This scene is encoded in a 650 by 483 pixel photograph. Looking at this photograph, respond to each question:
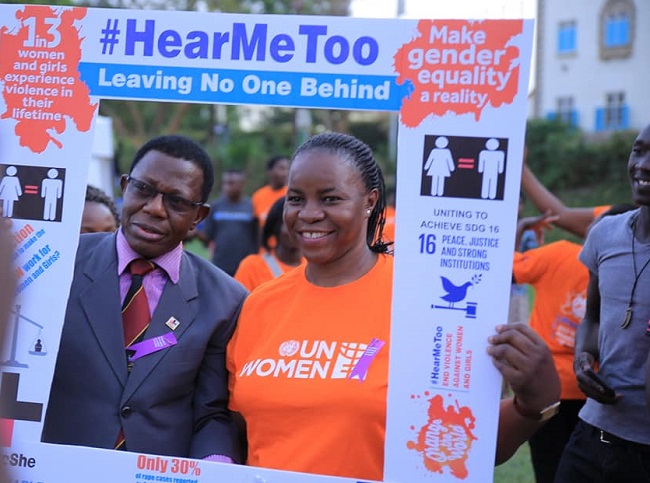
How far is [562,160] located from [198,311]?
2577 cm

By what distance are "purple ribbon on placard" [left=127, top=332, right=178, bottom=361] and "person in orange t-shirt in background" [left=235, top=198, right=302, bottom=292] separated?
2.58m

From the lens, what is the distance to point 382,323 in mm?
2424

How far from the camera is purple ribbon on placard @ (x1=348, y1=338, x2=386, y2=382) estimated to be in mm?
2338

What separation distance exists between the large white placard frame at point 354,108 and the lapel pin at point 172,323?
343 millimetres

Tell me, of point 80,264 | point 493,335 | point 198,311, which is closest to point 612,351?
point 493,335

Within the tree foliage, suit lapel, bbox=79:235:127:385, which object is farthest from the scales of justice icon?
the tree foliage

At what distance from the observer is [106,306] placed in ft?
8.68

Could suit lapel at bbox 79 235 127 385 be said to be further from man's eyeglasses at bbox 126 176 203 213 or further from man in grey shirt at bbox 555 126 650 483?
man in grey shirt at bbox 555 126 650 483

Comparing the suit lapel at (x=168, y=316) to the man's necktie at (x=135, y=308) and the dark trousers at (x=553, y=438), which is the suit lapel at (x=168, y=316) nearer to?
the man's necktie at (x=135, y=308)

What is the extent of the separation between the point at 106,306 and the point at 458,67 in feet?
4.55

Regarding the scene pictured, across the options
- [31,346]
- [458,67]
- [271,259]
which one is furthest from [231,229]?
[458,67]

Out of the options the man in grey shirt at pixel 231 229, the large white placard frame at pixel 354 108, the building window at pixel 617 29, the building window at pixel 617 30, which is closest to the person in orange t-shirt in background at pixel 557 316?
the large white placard frame at pixel 354 108

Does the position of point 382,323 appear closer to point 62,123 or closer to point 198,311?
point 198,311

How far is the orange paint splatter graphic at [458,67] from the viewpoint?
2.19m
